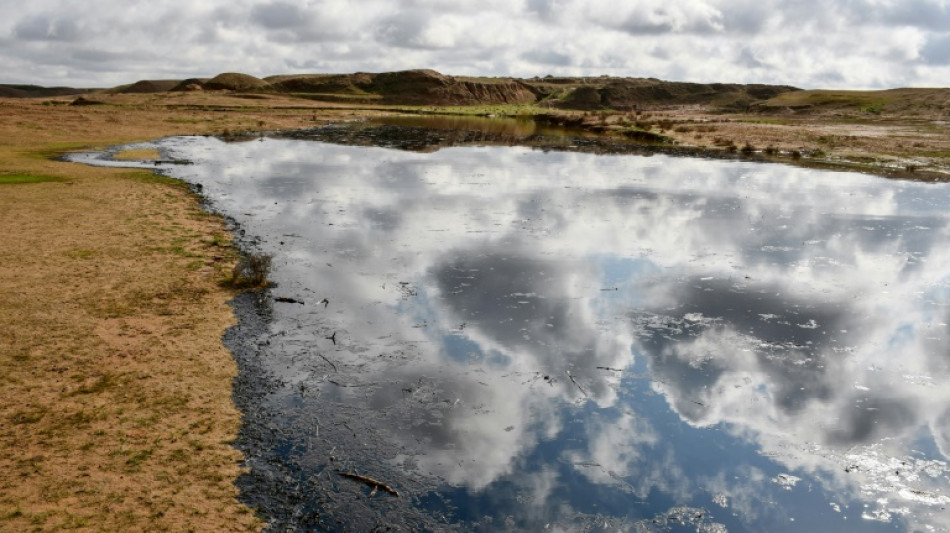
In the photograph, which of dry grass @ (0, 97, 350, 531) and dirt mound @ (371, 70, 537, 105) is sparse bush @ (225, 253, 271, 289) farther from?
dirt mound @ (371, 70, 537, 105)

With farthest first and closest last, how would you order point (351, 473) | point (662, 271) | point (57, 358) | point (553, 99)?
point (553, 99) → point (662, 271) → point (57, 358) → point (351, 473)

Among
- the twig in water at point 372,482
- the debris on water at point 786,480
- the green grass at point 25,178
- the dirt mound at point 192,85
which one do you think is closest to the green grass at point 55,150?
the green grass at point 25,178

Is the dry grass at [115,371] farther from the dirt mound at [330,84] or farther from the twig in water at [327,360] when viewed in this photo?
the dirt mound at [330,84]

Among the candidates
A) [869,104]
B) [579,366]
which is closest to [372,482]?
[579,366]

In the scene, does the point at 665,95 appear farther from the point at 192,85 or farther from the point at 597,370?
the point at 597,370

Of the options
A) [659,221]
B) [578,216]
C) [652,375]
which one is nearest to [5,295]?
[652,375]

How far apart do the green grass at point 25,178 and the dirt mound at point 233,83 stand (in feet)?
A: 394

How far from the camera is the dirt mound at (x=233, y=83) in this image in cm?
14238

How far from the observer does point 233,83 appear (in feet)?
474

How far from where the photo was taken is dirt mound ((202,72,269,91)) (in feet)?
467

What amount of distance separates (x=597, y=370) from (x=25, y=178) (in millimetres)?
29102

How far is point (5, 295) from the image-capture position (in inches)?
559

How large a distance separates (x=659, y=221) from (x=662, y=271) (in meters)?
6.57

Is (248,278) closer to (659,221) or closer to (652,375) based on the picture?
(652,375)
